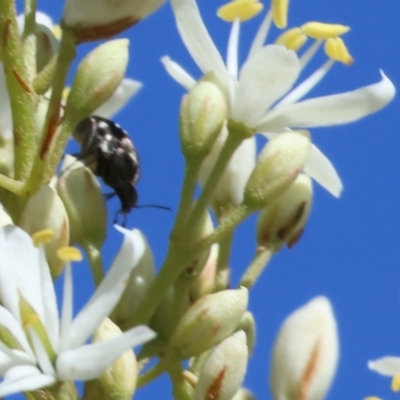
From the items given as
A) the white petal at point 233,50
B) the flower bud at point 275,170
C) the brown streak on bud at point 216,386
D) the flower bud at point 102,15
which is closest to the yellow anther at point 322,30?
the white petal at point 233,50

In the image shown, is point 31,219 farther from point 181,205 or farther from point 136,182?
point 136,182

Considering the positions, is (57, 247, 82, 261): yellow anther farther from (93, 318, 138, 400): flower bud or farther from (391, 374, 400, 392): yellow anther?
(391, 374, 400, 392): yellow anther

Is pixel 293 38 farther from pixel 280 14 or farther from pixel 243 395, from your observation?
pixel 243 395

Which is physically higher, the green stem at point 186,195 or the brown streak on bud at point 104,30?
the brown streak on bud at point 104,30

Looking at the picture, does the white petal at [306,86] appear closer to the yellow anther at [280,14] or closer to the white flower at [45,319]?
the yellow anther at [280,14]

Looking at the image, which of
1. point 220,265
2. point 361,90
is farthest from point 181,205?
point 361,90
